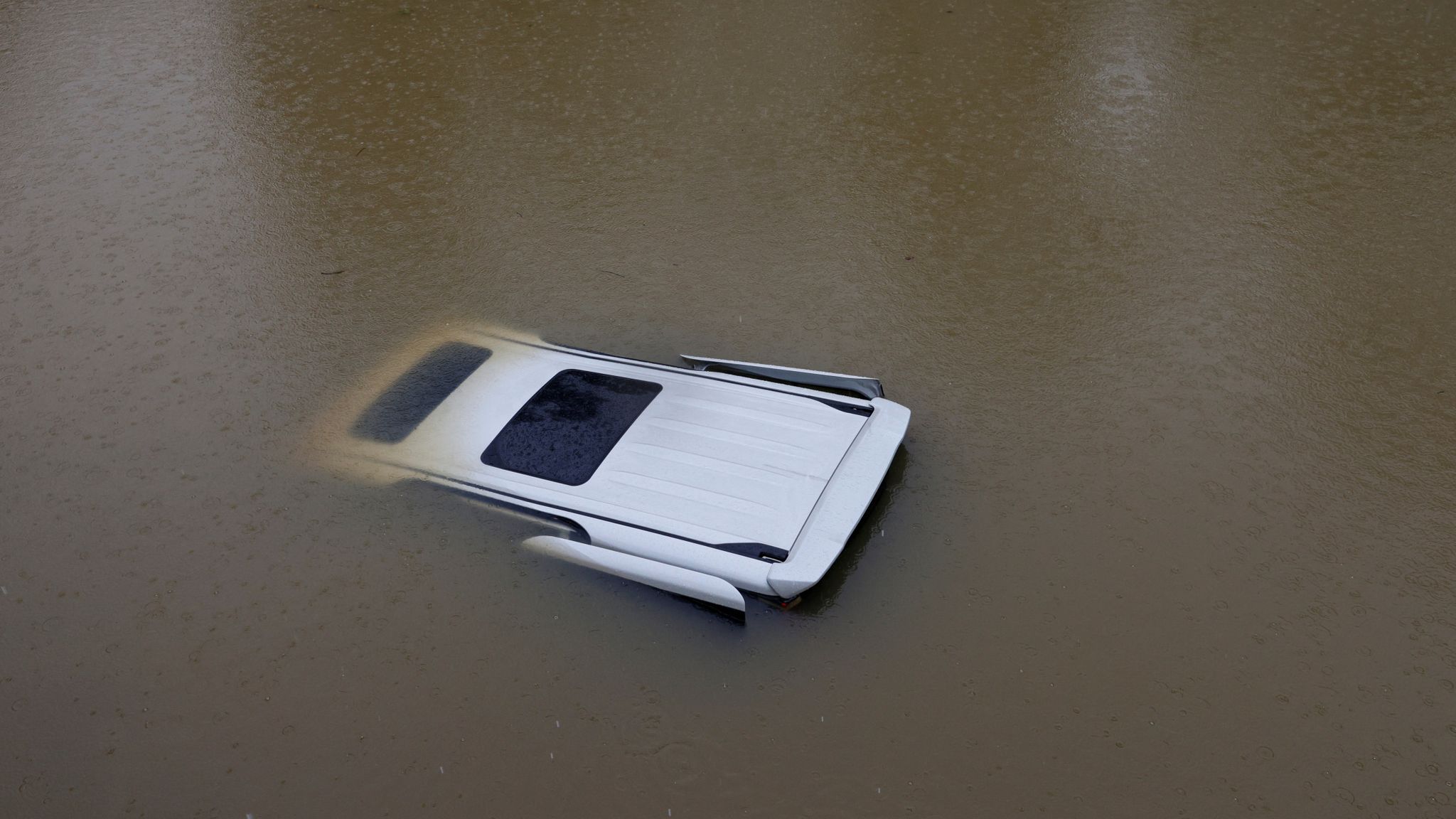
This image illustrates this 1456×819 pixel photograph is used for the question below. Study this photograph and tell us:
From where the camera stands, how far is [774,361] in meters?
3.69

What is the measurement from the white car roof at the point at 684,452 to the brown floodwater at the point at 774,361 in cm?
20

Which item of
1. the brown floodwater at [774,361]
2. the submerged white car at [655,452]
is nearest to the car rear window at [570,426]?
the submerged white car at [655,452]

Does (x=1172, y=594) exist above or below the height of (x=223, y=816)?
above

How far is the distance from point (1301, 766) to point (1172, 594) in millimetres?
541

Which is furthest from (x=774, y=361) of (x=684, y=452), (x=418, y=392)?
(x=418, y=392)

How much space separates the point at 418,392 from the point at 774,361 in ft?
4.10

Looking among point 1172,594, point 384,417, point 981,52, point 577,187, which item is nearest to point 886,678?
point 1172,594

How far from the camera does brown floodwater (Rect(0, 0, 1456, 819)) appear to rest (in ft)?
8.51

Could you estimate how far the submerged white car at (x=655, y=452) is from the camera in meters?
2.80

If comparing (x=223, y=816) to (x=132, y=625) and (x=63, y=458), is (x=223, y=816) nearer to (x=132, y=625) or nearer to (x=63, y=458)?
(x=132, y=625)

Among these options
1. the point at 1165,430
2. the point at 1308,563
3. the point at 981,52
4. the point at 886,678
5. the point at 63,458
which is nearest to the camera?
the point at 886,678

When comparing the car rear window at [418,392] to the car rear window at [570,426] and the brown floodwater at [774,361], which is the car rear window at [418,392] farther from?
the car rear window at [570,426]

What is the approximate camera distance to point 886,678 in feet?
8.87

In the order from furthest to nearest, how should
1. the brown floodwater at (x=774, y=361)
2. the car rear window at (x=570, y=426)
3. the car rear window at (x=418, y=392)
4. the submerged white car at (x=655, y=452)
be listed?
the car rear window at (x=418, y=392), the car rear window at (x=570, y=426), the submerged white car at (x=655, y=452), the brown floodwater at (x=774, y=361)
